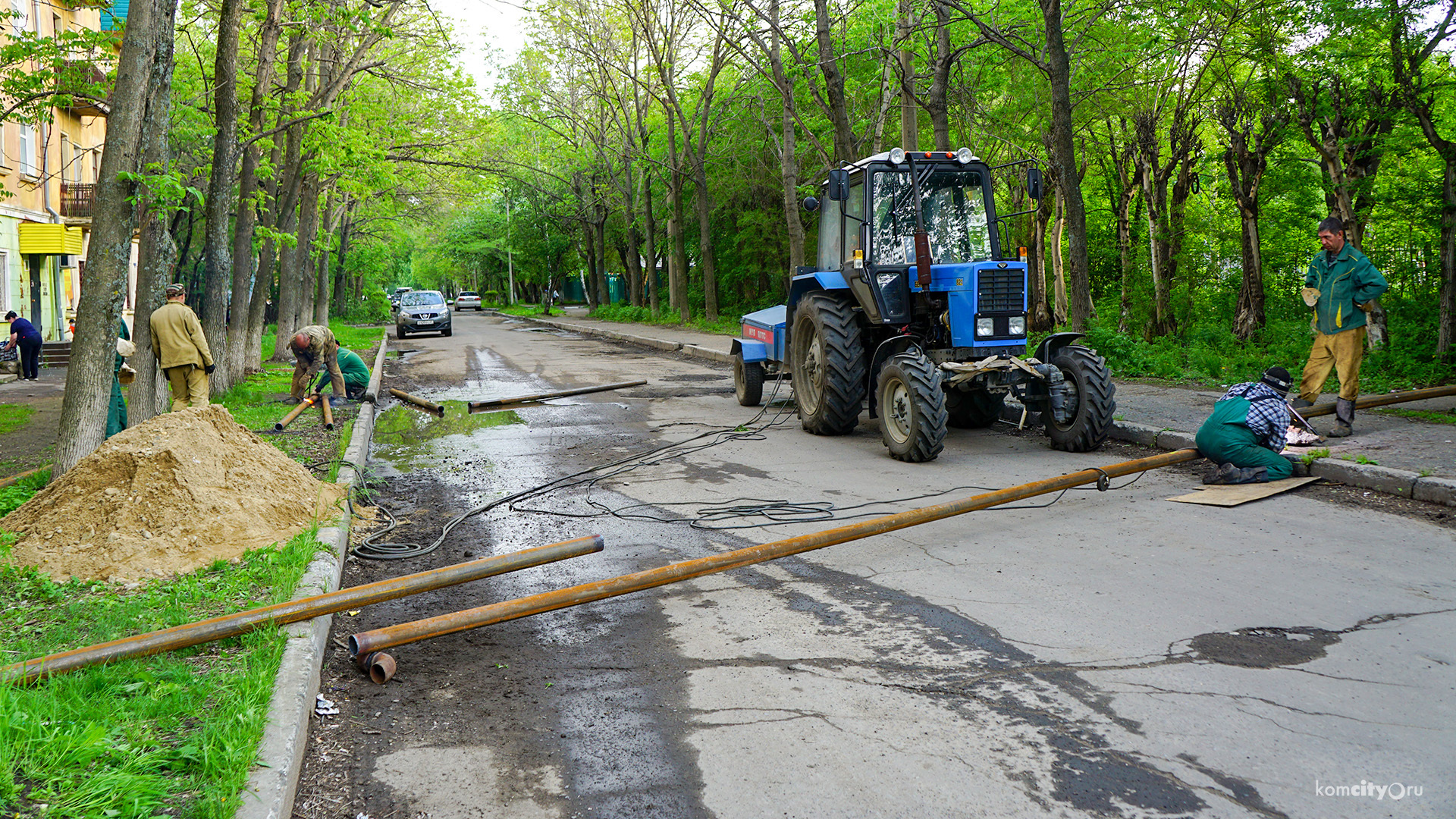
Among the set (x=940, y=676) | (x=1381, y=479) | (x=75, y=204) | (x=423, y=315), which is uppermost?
(x=75, y=204)

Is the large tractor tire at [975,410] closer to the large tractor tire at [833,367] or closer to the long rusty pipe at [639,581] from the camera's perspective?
the large tractor tire at [833,367]

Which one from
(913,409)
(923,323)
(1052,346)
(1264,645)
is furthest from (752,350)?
(1264,645)

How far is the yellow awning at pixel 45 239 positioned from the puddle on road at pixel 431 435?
1639 cm

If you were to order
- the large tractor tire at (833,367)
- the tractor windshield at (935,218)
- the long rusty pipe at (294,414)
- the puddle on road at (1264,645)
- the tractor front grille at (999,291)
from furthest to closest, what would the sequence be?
1. the long rusty pipe at (294,414)
2. the large tractor tire at (833,367)
3. the tractor windshield at (935,218)
4. the tractor front grille at (999,291)
5. the puddle on road at (1264,645)

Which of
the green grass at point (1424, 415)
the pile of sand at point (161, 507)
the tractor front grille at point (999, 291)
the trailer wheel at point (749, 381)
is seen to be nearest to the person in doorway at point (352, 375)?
the trailer wheel at point (749, 381)

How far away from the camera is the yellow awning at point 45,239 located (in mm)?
25062

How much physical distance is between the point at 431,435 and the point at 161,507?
6155mm

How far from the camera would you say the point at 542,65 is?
119 ft

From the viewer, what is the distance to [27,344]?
65.0 feet

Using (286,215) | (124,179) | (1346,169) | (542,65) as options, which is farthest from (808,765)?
(542,65)

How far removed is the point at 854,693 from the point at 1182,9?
18.2 m

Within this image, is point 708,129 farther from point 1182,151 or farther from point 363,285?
point 363,285

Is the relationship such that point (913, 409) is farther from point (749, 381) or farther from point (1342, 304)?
point (749, 381)

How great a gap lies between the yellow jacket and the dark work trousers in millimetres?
11740
